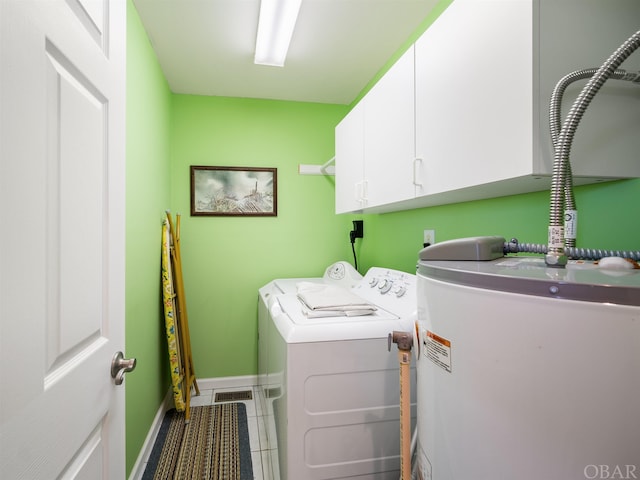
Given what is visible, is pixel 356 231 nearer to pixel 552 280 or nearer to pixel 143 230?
pixel 143 230

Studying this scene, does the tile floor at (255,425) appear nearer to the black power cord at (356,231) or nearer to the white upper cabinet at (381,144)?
the black power cord at (356,231)

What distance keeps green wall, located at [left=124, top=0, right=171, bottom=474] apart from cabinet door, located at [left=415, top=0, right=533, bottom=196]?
1455mm

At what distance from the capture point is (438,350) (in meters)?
0.69

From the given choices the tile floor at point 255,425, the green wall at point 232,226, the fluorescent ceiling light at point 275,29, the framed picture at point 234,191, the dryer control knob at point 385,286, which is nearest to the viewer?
the fluorescent ceiling light at point 275,29

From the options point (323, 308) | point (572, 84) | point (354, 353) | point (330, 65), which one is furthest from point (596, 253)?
point (330, 65)

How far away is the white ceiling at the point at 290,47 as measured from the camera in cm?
184

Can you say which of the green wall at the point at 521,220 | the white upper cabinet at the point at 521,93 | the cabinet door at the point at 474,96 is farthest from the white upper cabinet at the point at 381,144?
the green wall at the point at 521,220

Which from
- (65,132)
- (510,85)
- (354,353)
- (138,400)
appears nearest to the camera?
(65,132)

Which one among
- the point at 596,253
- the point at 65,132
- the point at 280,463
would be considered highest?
the point at 65,132

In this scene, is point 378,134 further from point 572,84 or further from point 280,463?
point 280,463

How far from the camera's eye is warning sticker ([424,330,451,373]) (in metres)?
0.66

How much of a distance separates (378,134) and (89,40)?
128 cm

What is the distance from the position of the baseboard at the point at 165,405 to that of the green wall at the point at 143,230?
6 centimetres

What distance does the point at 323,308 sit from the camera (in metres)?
1.49
